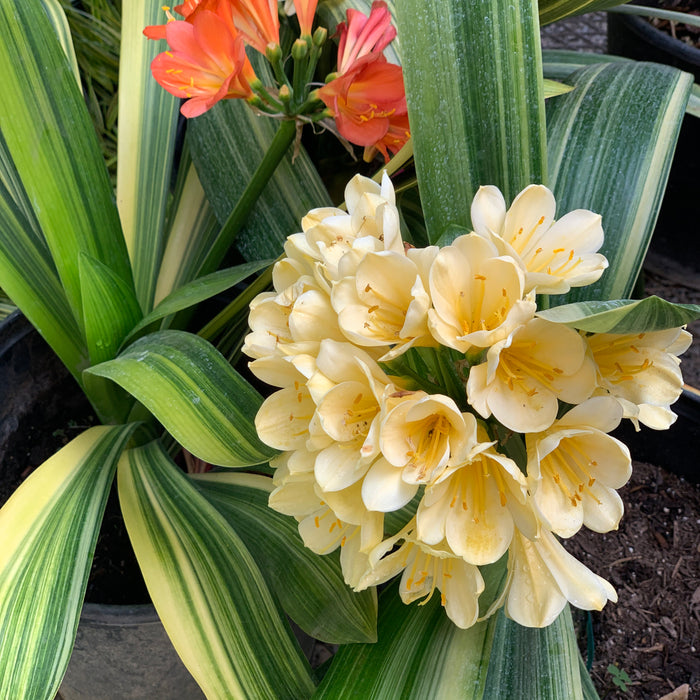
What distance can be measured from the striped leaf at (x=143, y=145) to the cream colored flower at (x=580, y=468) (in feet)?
1.79

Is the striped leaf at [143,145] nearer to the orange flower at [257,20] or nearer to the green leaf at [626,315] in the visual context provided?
the orange flower at [257,20]

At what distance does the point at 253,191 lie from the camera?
0.70 meters

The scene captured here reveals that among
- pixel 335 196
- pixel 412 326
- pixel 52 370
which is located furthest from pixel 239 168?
pixel 412 326

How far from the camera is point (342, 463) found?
436 millimetres

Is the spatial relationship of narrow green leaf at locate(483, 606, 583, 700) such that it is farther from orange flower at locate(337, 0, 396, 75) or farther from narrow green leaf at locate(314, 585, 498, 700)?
orange flower at locate(337, 0, 396, 75)

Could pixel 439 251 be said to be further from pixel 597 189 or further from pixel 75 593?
pixel 75 593

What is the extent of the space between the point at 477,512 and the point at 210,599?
0.94 feet

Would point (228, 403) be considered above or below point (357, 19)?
below

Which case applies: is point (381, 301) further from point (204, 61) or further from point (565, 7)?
point (565, 7)

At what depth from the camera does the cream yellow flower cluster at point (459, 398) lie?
0.42m

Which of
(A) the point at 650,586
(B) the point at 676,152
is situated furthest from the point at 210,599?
(B) the point at 676,152

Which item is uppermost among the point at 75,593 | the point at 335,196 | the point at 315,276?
the point at 315,276

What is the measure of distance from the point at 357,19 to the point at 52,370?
537 millimetres

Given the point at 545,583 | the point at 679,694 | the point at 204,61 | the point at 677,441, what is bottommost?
the point at 679,694
